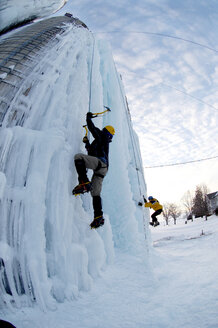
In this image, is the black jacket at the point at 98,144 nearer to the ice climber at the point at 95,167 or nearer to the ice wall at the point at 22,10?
the ice climber at the point at 95,167

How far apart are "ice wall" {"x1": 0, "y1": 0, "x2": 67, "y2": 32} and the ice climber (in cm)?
659

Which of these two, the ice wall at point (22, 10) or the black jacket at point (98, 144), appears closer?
the black jacket at point (98, 144)

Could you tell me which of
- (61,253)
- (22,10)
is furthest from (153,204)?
(22,10)

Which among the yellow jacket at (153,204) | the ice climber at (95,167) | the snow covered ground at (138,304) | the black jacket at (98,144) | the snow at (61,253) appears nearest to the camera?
the snow covered ground at (138,304)

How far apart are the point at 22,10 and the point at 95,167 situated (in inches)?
318

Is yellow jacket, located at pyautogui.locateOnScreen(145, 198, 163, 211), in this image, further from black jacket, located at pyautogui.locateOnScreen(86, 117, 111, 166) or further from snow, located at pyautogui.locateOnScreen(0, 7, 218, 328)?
black jacket, located at pyautogui.locateOnScreen(86, 117, 111, 166)

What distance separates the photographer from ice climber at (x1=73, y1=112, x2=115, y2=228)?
2.45 m

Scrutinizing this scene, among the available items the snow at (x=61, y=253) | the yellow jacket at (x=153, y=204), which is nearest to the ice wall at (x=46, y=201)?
the snow at (x=61, y=253)

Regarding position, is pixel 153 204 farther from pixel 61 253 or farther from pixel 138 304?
pixel 61 253

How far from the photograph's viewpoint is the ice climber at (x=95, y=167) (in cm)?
245

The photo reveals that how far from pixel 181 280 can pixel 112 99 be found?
4750 millimetres

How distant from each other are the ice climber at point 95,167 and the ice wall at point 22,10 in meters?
6.59

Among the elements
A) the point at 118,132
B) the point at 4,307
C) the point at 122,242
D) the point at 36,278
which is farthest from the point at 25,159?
the point at 118,132

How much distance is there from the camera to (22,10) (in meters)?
7.41
